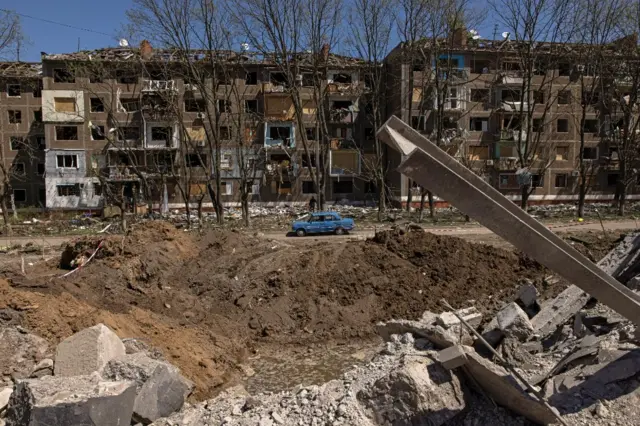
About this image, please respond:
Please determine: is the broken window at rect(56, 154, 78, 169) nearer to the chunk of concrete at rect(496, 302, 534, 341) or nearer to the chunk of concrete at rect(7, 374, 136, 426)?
the chunk of concrete at rect(7, 374, 136, 426)

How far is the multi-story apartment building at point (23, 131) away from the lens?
1652 inches

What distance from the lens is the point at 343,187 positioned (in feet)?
143

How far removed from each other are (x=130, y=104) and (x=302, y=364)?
1455 inches

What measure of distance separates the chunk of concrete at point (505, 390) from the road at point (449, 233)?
1627 centimetres

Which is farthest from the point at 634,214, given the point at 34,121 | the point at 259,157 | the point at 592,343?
the point at 34,121

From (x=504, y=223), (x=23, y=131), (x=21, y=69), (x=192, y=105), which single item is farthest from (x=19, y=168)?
(x=504, y=223)

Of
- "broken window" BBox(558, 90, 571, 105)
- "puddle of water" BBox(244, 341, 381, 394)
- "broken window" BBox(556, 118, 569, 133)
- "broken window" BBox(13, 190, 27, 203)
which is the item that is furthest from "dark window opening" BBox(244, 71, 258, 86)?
"puddle of water" BBox(244, 341, 381, 394)

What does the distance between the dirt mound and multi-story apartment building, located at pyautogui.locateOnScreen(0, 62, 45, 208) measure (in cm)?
3203

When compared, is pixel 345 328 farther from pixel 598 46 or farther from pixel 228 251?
pixel 598 46

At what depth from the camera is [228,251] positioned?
53.2 feet

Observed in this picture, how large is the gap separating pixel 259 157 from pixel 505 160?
21370 mm

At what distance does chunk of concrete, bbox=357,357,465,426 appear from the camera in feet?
16.5

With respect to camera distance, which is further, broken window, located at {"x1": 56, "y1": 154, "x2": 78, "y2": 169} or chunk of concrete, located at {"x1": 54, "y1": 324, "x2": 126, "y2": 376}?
broken window, located at {"x1": 56, "y1": 154, "x2": 78, "y2": 169}

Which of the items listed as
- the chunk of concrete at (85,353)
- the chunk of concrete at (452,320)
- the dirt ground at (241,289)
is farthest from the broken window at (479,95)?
the chunk of concrete at (85,353)
